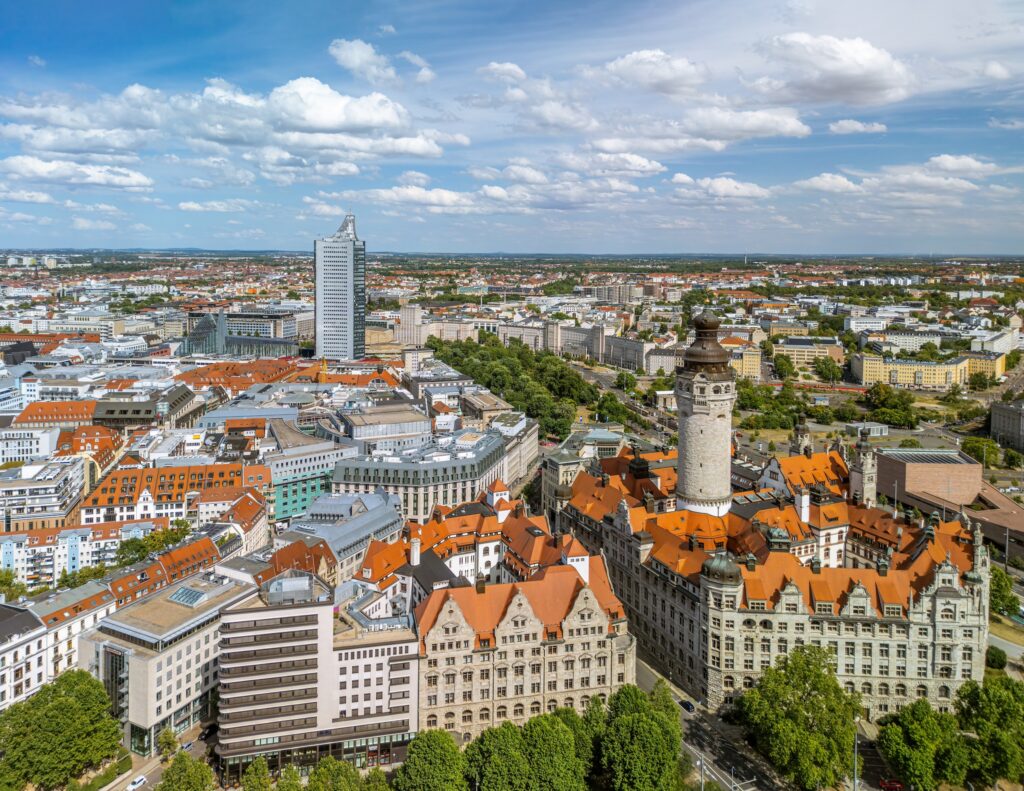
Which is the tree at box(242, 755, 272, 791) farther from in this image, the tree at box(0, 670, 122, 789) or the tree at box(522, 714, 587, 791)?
the tree at box(522, 714, 587, 791)

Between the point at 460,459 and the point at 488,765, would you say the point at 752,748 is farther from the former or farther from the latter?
the point at 460,459

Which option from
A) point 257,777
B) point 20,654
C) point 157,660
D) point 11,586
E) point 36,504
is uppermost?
point 36,504

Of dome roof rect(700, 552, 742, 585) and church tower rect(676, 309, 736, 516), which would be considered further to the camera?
church tower rect(676, 309, 736, 516)

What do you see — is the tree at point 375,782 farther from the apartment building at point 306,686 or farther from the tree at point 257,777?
the tree at point 257,777

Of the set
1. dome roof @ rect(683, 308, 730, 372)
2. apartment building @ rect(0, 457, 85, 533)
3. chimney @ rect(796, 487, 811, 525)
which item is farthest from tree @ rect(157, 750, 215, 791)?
chimney @ rect(796, 487, 811, 525)

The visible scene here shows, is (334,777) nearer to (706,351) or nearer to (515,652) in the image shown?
(515,652)

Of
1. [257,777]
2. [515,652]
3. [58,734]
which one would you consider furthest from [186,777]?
[515,652]
